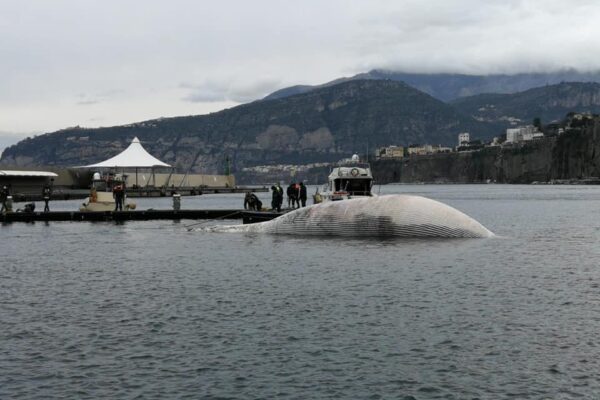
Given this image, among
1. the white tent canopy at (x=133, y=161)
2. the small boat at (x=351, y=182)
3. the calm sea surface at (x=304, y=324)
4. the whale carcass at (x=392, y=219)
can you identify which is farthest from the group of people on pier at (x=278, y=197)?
the white tent canopy at (x=133, y=161)

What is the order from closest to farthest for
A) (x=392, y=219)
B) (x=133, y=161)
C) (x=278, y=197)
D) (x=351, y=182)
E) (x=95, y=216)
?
(x=392, y=219) < (x=278, y=197) < (x=351, y=182) < (x=95, y=216) < (x=133, y=161)

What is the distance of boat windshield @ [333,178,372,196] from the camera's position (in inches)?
2400

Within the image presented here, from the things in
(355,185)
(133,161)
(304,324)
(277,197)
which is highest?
(133,161)

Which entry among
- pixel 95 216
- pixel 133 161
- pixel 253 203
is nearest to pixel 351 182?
pixel 253 203

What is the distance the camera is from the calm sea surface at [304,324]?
14.3 metres

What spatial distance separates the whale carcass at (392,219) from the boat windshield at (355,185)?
18365 mm

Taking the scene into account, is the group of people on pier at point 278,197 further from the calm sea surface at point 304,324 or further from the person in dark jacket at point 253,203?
the calm sea surface at point 304,324

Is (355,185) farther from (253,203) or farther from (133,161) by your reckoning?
(133,161)

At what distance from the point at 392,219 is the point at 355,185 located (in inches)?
879

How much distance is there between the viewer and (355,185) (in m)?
61.2

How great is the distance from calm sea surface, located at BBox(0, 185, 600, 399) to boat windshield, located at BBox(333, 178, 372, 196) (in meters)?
24.5

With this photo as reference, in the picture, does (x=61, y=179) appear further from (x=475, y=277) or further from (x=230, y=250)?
(x=475, y=277)

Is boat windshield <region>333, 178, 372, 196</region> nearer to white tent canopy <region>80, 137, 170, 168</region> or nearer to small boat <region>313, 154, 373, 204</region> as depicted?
small boat <region>313, 154, 373, 204</region>

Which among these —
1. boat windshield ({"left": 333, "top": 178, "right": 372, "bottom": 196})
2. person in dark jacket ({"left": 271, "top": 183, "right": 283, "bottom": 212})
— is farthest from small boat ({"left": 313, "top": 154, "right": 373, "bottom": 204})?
person in dark jacket ({"left": 271, "top": 183, "right": 283, "bottom": 212})
